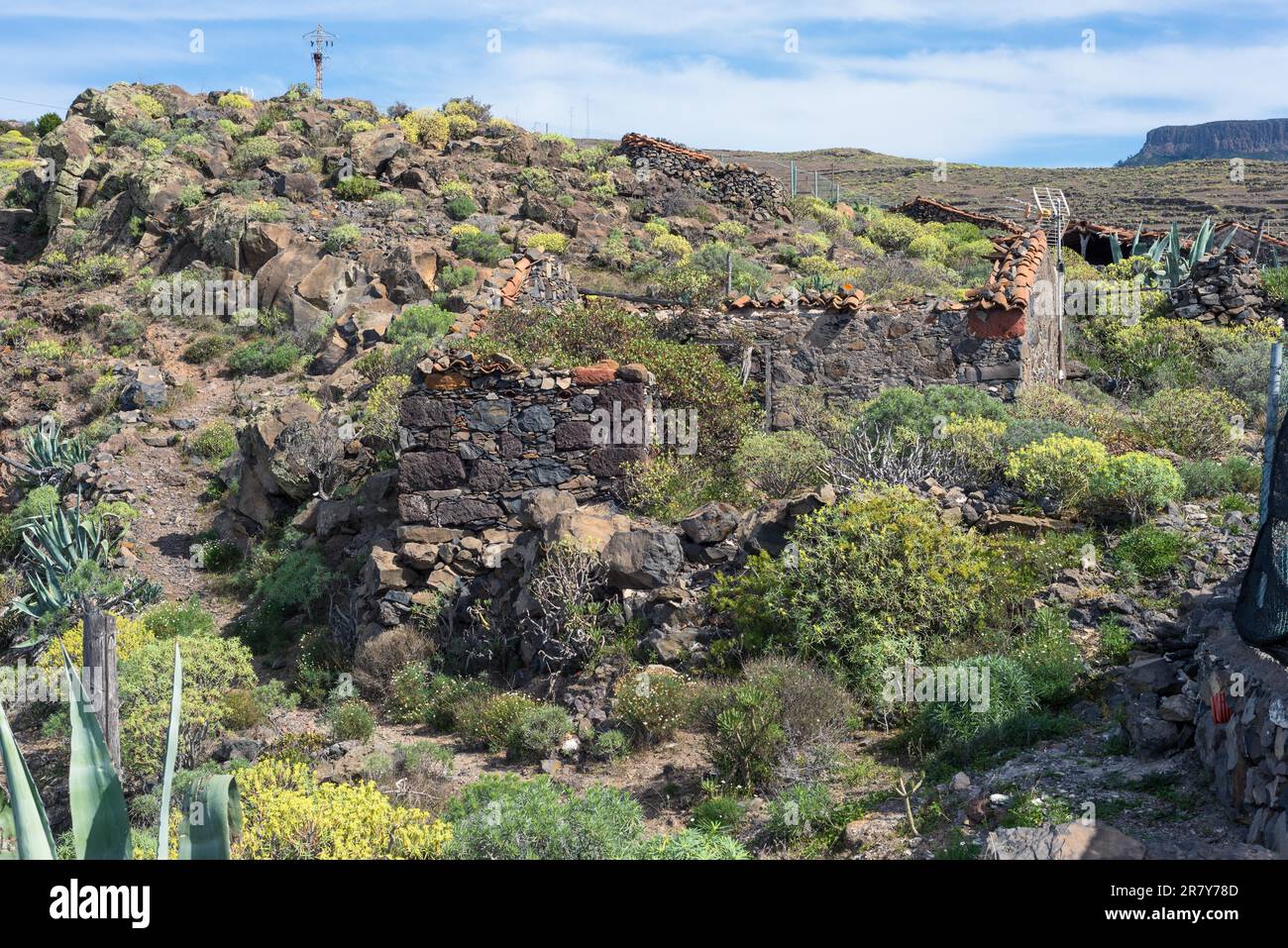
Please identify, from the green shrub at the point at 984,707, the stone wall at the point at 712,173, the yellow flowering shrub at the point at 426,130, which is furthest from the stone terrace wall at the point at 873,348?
the yellow flowering shrub at the point at 426,130

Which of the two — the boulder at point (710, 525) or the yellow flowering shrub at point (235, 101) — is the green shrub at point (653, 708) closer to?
the boulder at point (710, 525)

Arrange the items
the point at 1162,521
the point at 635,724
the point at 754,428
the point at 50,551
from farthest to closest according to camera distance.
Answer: the point at 754,428, the point at 50,551, the point at 1162,521, the point at 635,724

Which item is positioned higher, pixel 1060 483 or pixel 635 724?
pixel 1060 483

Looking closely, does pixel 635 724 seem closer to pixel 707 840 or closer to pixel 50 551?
pixel 707 840

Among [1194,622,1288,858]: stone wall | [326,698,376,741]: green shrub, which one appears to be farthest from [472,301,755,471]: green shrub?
[1194,622,1288,858]: stone wall

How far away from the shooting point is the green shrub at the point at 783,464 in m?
11.1

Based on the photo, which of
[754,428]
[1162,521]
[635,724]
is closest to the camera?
[635,724]

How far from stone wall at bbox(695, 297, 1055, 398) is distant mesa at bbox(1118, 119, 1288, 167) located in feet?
228

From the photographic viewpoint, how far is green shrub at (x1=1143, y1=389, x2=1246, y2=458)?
11430 mm

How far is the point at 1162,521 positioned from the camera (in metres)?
9.23

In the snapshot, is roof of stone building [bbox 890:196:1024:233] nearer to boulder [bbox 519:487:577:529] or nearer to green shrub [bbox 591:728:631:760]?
boulder [bbox 519:487:577:529]

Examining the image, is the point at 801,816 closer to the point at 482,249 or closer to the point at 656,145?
the point at 482,249
